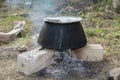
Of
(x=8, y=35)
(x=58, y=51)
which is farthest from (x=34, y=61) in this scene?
(x=8, y=35)

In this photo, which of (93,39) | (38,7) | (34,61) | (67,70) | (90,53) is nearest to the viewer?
(34,61)

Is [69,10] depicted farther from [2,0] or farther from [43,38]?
[43,38]

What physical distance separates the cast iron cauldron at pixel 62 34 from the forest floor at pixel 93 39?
38 centimetres

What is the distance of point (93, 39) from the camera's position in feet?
12.8

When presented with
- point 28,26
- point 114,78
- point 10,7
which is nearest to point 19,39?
point 28,26

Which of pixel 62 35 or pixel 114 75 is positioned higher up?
pixel 62 35

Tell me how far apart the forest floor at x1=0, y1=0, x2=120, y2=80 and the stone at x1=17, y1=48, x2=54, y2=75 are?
7 centimetres

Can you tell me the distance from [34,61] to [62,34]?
1.45ft

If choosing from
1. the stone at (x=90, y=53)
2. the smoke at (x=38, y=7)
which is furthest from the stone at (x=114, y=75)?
the smoke at (x=38, y=7)

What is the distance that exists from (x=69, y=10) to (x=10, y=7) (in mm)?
1843

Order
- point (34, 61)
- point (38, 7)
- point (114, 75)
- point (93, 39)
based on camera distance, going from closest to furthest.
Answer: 1. point (114, 75)
2. point (34, 61)
3. point (93, 39)
4. point (38, 7)

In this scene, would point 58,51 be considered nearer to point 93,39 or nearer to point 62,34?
point 62,34

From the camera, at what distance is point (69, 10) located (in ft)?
18.1

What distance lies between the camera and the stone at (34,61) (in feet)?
9.18
